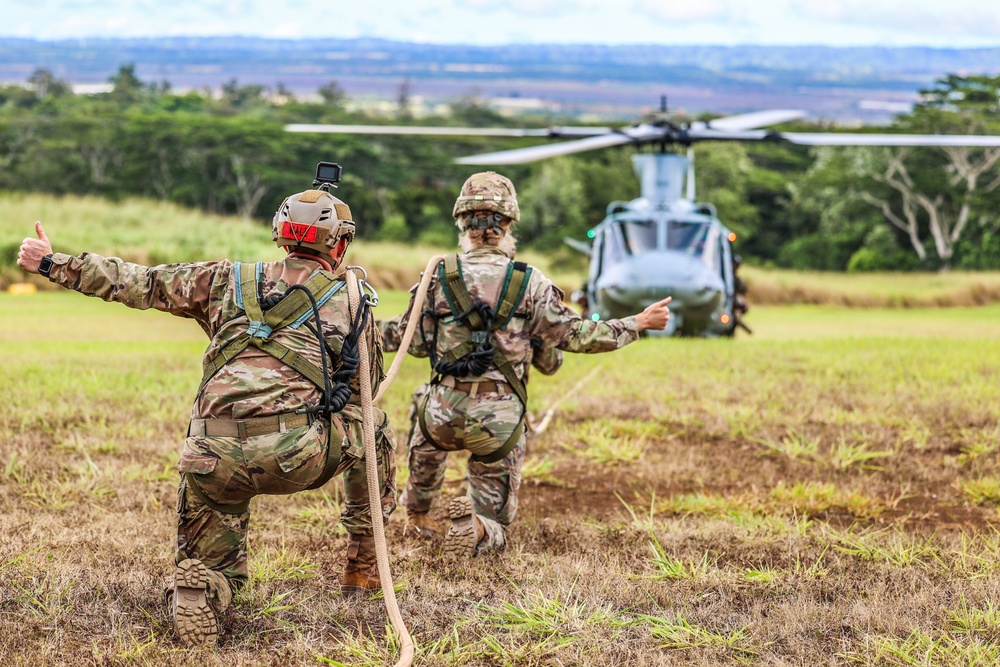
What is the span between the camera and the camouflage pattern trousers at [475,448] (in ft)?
15.7

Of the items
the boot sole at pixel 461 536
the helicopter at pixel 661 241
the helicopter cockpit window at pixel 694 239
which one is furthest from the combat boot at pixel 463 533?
the helicopter cockpit window at pixel 694 239

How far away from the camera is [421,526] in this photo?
5.29 m

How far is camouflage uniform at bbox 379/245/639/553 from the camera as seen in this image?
15.6ft

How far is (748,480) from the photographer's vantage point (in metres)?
6.62

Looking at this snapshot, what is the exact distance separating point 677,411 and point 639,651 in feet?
15.6

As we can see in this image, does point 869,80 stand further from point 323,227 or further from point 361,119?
point 323,227

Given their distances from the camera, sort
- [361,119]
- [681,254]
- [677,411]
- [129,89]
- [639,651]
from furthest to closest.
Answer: [129,89] → [361,119] → [681,254] → [677,411] → [639,651]

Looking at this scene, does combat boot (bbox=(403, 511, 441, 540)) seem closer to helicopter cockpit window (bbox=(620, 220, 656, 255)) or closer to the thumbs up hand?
the thumbs up hand

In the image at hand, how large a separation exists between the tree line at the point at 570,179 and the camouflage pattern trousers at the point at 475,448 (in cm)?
3596

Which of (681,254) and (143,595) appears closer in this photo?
(143,595)

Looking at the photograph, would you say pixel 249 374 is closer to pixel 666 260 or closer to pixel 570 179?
pixel 666 260

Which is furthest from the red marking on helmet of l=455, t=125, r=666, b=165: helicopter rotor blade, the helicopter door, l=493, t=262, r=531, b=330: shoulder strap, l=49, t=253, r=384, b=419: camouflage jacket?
the helicopter door

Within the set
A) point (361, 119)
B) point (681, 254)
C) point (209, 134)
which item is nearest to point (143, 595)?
point (681, 254)

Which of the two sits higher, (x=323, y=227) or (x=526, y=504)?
(x=323, y=227)
